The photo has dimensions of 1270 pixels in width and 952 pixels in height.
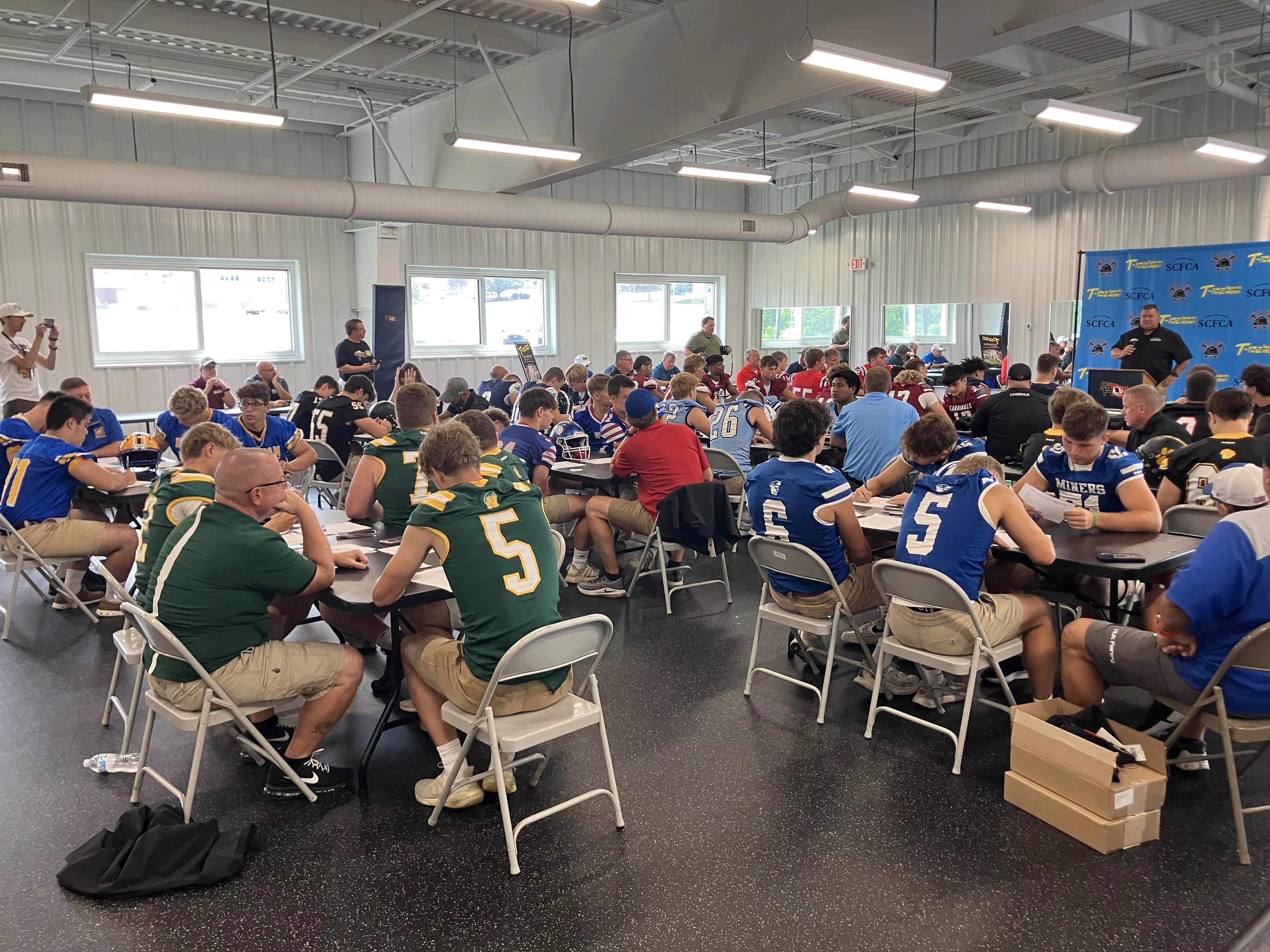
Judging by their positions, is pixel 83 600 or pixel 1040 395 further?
pixel 1040 395

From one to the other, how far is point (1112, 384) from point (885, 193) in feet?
13.8

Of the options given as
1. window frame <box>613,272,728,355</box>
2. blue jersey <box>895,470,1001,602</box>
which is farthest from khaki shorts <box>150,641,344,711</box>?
window frame <box>613,272,728,355</box>

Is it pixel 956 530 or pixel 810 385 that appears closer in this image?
pixel 956 530

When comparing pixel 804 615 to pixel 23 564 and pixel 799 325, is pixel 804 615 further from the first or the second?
pixel 799 325

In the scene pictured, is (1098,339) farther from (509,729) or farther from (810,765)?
(509,729)

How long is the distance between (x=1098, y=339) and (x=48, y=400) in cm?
1040

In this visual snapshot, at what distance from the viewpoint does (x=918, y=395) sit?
7.12m

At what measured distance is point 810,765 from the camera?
337 centimetres

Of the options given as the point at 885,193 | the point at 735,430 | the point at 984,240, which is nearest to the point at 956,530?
the point at 735,430

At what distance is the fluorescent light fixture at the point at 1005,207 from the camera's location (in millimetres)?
11078

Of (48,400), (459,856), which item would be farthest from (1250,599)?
(48,400)

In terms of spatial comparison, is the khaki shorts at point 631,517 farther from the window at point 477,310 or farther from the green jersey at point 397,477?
the window at point 477,310

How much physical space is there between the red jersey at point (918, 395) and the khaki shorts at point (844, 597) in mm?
3272

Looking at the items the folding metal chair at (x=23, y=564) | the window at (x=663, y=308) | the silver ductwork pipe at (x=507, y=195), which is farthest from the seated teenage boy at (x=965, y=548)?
the window at (x=663, y=308)
